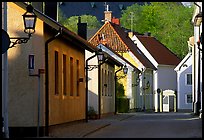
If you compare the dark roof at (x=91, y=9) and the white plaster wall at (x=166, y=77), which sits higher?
the dark roof at (x=91, y=9)

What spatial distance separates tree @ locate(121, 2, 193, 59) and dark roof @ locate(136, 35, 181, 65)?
20.2ft

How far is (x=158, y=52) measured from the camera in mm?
81000

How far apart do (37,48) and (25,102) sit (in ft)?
6.13

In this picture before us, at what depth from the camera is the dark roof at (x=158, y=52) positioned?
258ft

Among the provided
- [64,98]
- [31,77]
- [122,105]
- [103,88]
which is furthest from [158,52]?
[31,77]

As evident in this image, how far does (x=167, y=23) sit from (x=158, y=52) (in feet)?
43.9

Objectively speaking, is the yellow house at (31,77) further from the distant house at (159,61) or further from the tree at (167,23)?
the tree at (167,23)

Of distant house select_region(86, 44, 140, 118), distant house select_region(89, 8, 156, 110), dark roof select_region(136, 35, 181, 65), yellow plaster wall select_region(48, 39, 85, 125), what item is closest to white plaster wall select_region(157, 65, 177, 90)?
dark roof select_region(136, 35, 181, 65)

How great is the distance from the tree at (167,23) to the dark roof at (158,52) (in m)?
6.14

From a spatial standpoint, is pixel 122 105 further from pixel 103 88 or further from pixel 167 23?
pixel 167 23

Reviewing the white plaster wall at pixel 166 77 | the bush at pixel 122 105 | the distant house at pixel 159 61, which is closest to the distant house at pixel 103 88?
the bush at pixel 122 105

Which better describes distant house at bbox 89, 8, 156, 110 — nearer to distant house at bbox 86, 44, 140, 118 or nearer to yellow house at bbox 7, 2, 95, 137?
distant house at bbox 86, 44, 140, 118

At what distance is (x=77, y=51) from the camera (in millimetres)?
31047

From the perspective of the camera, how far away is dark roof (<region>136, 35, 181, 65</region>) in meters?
78.7
